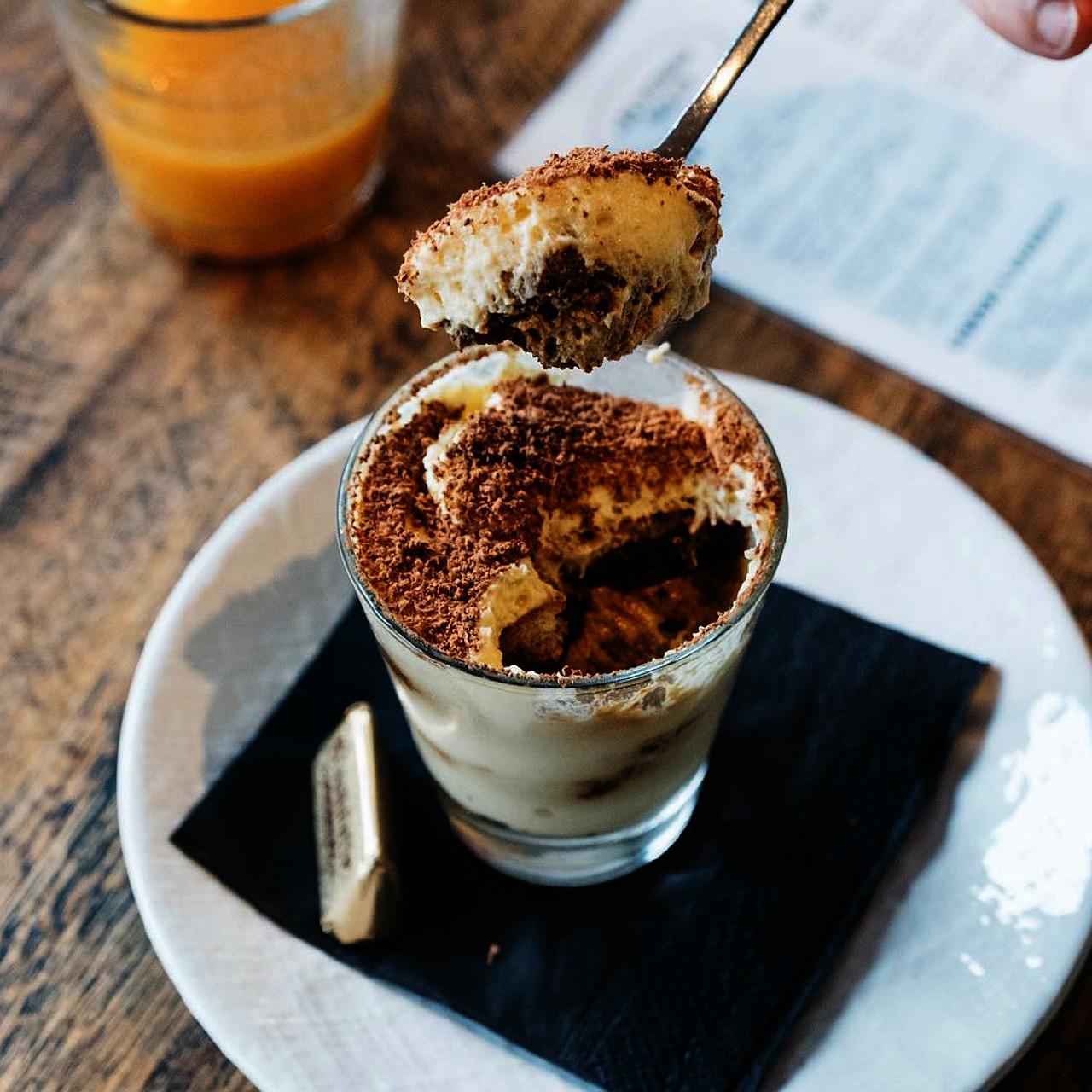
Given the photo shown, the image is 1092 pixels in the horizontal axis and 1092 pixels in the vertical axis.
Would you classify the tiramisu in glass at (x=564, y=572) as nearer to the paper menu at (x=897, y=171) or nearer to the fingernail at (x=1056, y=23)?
the fingernail at (x=1056, y=23)

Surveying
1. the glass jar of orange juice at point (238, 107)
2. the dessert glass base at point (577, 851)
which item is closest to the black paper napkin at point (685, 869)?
the dessert glass base at point (577, 851)

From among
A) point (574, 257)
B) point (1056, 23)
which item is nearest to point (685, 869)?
point (574, 257)

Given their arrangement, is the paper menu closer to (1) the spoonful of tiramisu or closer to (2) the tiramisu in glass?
(2) the tiramisu in glass

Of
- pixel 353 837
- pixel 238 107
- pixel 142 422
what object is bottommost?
pixel 142 422

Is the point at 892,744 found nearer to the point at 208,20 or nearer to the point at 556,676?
the point at 556,676

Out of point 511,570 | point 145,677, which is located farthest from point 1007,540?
point 145,677

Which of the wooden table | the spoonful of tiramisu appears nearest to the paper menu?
the wooden table
